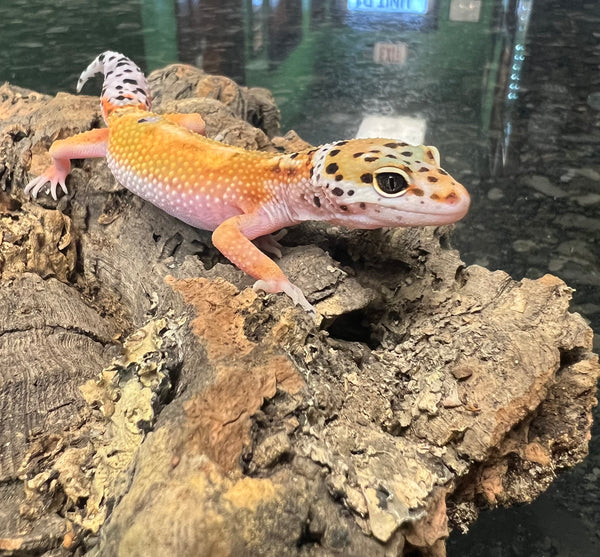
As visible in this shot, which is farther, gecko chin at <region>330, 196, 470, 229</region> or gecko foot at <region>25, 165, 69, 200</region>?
gecko foot at <region>25, 165, 69, 200</region>

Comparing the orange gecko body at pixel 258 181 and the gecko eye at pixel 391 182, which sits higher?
the gecko eye at pixel 391 182

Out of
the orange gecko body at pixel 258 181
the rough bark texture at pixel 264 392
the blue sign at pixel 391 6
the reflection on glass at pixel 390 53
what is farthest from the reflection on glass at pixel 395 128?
the blue sign at pixel 391 6

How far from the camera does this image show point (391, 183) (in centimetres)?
153

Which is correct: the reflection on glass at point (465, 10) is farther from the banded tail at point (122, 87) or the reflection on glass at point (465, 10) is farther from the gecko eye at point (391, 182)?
the gecko eye at point (391, 182)

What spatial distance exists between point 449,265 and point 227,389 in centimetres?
93

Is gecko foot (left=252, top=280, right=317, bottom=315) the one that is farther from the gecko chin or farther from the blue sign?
the blue sign

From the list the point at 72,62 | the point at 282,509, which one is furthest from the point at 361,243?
the point at 72,62

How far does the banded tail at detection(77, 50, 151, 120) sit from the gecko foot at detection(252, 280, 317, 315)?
1.35 meters

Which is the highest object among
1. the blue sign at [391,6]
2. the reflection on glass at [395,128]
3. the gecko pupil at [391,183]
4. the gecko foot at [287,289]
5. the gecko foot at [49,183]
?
the blue sign at [391,6]

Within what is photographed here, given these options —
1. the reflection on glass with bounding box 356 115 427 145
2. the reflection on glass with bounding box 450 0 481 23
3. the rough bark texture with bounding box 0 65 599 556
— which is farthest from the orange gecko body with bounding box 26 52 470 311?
the reflection on glass with bounding box 450 0 481 23

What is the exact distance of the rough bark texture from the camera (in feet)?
3.06

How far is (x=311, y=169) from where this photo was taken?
1.73 metres

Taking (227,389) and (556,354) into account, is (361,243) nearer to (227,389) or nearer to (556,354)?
(556,354)

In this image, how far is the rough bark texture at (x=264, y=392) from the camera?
3.06ft
